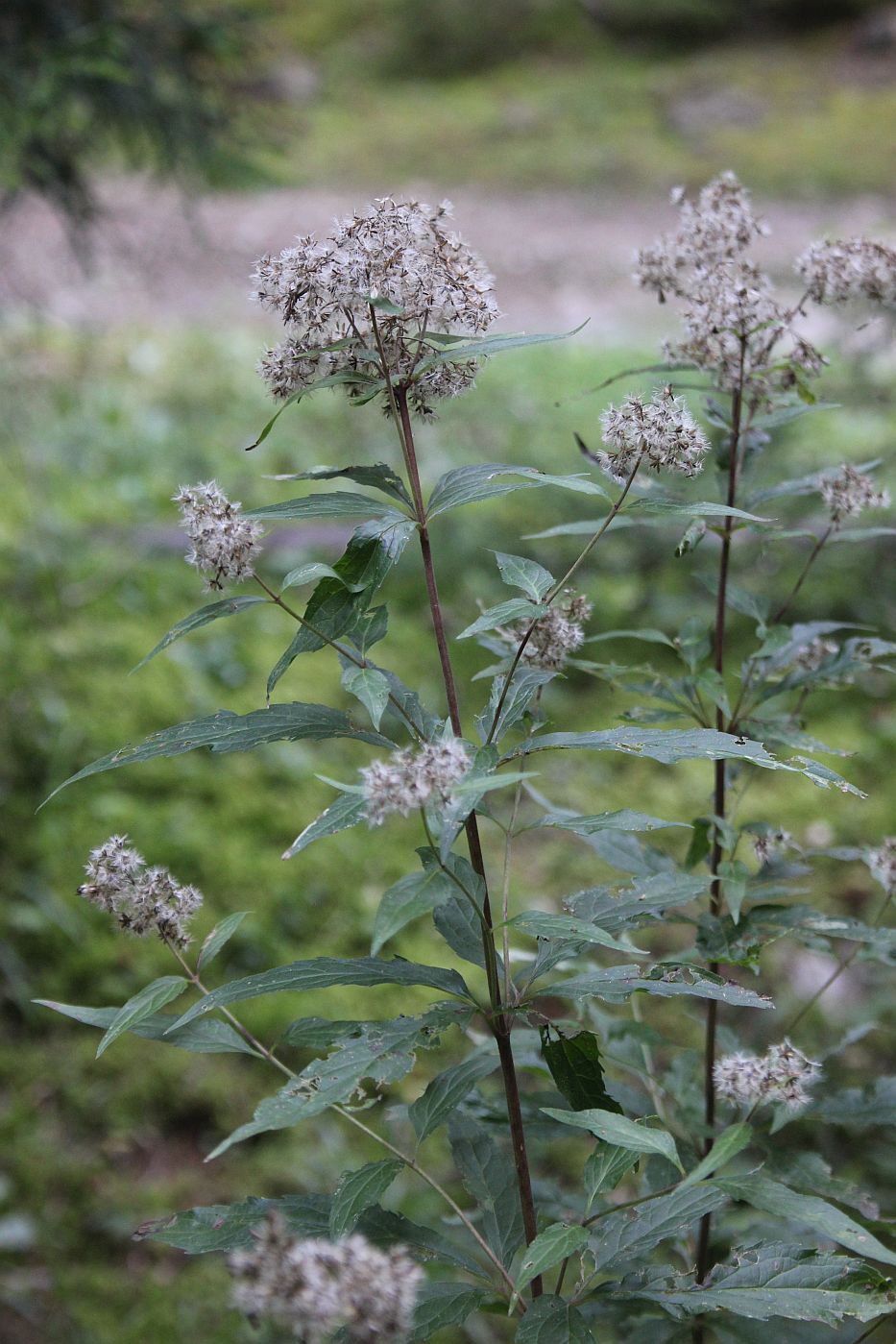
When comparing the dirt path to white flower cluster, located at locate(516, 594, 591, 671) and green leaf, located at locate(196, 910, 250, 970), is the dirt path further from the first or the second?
green leaf, located at locate(196, 910, 250, 970)

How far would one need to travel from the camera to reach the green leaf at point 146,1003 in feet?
3.55

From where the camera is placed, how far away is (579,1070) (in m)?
1.14

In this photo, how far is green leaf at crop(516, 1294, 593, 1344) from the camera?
1.08 meters

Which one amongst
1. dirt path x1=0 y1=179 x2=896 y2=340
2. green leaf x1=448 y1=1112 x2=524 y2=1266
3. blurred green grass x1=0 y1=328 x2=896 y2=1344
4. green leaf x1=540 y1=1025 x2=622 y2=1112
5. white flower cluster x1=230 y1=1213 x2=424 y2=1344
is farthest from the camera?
dirt path x1=0 y1=179 x2=896 y2=340

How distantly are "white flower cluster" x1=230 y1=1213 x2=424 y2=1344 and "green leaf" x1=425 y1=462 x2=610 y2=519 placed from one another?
675 millimetres

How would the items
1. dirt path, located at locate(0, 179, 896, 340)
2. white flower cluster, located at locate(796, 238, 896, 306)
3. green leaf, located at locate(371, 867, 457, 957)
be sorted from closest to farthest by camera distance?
1. green leaf, located at locate(371, 867, 457, 957)
2. white flower cluster, located at locate(796, 238, 896, 306)
3. dirt path, located at locate(0, 179, 896, 340)

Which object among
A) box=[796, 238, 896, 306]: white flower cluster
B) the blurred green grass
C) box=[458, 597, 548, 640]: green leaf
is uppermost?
box=[796, 238, 896, 306]: white flower cluster

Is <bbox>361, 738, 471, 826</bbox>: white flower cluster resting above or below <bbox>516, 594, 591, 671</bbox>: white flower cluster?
above

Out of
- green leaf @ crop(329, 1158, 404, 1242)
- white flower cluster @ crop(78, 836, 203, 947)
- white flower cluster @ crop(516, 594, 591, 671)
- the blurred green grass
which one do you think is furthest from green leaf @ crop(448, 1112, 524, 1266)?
the blurred green grass

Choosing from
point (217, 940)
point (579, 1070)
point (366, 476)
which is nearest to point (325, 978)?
point (217, 940)

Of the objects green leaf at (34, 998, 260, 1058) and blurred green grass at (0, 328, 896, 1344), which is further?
blurred green grass at (0, 328, 896, 1344)

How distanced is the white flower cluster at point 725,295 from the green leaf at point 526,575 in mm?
427

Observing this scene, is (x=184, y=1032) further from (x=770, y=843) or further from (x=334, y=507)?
(x=770, y=843)

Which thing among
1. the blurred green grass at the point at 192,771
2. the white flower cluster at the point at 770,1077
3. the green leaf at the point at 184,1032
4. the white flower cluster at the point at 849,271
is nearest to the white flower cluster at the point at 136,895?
the green leaf at the point at 184,1032
